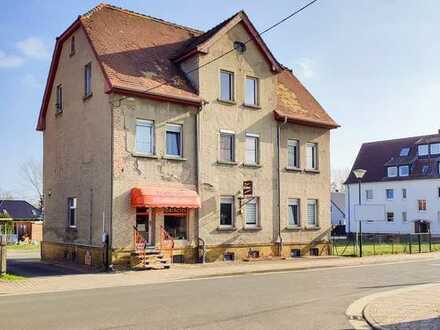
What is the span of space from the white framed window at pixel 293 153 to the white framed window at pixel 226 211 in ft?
16.3

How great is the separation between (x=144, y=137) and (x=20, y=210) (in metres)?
42.0

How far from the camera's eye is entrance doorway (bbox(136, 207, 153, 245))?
941 inches

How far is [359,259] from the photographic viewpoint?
28047mm

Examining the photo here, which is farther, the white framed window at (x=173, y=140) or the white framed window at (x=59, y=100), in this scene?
the white framed window at (x=59, y=100)

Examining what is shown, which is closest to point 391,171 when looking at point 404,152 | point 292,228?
point 404,152

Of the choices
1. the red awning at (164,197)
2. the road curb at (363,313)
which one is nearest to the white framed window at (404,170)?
the red awning at (164,197)

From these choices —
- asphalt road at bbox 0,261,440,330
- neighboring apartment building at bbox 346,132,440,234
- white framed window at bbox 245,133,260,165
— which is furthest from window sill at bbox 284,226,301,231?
neighboring apartment building at bbox 346,132,440,234

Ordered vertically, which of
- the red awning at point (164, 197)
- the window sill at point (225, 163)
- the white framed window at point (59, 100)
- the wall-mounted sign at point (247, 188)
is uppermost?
the white framed window at point (59, 100)

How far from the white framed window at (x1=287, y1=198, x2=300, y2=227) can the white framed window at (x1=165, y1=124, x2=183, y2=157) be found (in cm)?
809

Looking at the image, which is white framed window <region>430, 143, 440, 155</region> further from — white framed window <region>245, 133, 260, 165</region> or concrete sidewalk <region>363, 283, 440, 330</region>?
concrete sidewalk <region>363, 283, 440, 330</region>

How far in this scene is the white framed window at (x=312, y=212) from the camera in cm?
3128

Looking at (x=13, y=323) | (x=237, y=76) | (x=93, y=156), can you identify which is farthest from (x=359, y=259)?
(x=13, y=323)

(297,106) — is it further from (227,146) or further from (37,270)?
(37,270)

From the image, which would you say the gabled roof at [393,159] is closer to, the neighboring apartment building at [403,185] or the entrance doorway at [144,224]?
the neighboring apartment building at [403,185]
